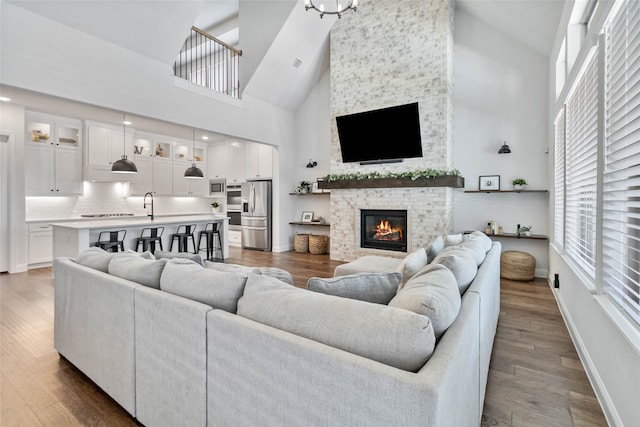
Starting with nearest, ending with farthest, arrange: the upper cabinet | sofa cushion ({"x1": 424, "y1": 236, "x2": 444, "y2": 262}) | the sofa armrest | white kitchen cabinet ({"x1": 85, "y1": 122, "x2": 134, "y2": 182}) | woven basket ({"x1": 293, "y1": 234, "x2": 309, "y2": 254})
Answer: the sofa armrest → sofa cushion ({"x1": 424, "y1": 236, "x2": 444, "y2": 262}) → the upper cabinet → white kitchen cabinet ({"x1": 85, "y1": 122, "x2": 134, "y2": 182}) → woven basket ({"x1": 293, "y1": 234, "x2": 309, "y2": 254})

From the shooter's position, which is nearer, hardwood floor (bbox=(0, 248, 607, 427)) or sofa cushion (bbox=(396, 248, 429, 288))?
hardwood floor (bbox=(0, 248, 607, 427))

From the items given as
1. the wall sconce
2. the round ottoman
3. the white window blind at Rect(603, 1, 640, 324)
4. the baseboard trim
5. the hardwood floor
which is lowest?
the hardwood floor

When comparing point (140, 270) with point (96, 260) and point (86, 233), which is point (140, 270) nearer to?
point (96, 260)

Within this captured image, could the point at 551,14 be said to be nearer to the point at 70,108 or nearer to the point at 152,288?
the point at 152,288

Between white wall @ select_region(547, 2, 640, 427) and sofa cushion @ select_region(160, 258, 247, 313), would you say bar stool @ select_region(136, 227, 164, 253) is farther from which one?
white wall @ select_region(547, 2, 640, 427)

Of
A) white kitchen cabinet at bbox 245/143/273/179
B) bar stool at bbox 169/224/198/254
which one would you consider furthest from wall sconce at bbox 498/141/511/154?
bar stool at bbox 169/224/198/254

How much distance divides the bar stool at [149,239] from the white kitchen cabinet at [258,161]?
2.79 metres

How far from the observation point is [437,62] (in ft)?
17.9

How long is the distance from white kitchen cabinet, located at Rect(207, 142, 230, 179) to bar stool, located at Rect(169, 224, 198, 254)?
2.65 metres

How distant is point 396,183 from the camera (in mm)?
5824

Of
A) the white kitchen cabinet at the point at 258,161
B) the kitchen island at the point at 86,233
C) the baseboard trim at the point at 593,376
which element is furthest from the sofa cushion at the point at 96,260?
the white kitchen cabinet at the point at 258,161

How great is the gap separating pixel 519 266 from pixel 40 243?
8165mm

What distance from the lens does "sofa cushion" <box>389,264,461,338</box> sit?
3.82 ft

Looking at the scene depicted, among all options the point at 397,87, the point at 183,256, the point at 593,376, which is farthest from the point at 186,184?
Answer: the point at 593,376
